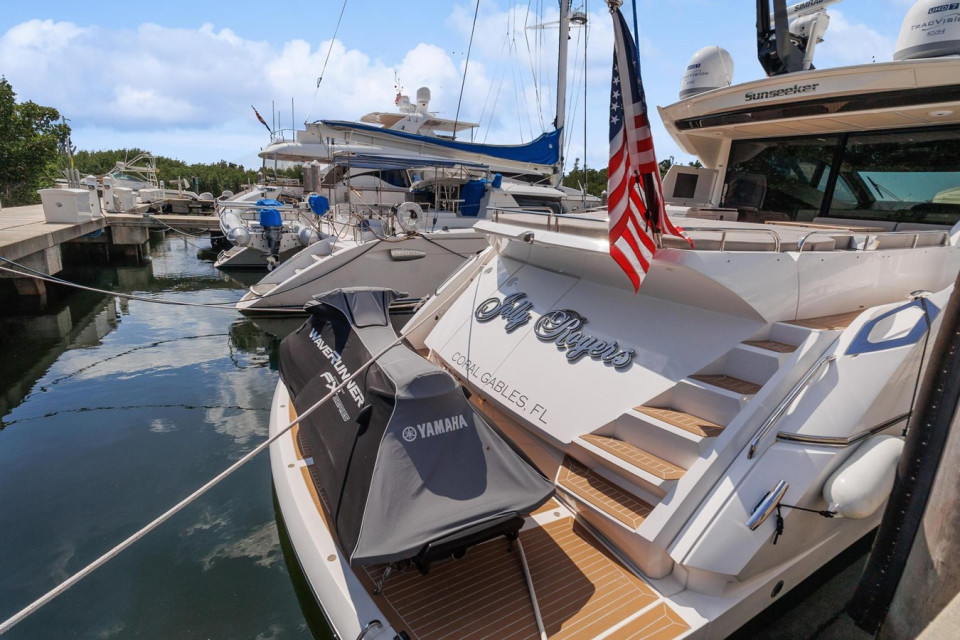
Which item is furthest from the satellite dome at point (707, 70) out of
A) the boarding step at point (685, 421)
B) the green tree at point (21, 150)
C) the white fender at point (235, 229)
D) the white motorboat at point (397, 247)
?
the green tree at point (21, 150)

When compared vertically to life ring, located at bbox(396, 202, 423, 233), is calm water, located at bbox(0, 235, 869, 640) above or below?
below

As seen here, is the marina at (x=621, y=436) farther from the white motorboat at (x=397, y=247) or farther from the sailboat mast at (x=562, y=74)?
the sailboat mast at (x=562, y=74)

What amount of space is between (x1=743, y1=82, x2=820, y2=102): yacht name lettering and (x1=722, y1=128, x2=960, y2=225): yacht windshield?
1043mm

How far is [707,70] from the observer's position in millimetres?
6395

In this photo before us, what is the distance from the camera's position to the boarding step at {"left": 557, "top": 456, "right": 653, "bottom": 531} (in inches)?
113

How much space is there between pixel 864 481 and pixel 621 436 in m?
1.27

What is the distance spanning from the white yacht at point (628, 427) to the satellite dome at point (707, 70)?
6.53 feet

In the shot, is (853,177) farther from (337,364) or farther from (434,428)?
(337,364)

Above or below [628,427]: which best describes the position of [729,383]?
above

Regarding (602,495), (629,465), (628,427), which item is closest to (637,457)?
(629,465)

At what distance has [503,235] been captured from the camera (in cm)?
428

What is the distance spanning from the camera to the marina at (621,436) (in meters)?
2.54

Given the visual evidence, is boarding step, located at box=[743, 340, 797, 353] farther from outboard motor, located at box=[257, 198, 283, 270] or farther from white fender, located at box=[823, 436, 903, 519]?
outboard motor, located at box=[257, 198, 283, 270]

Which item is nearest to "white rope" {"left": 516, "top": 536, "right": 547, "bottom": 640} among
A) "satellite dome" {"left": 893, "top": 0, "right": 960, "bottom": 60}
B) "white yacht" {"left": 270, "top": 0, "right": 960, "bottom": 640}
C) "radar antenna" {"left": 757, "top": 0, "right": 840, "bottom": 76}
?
"white yacht" {"left": 270, "top": 0, "right": 960, "bottom": 640}
